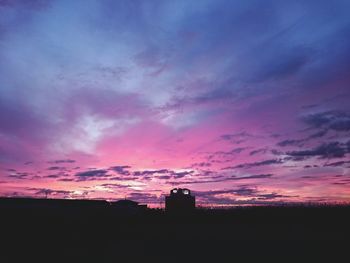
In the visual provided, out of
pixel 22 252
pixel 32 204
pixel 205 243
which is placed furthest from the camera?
pixel 32 204

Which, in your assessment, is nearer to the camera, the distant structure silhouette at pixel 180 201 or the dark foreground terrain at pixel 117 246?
the dark foreground terrain at pixel 117 246

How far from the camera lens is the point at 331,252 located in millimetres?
19188

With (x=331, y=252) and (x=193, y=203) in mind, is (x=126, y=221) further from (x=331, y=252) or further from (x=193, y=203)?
(x=331, y=252)

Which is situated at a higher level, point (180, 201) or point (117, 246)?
point (180, 201)

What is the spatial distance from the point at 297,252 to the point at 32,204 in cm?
3070

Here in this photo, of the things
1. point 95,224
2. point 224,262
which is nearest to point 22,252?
point 224,262

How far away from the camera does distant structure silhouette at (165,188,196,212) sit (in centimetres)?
5831

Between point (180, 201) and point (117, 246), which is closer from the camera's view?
point (117, 246)

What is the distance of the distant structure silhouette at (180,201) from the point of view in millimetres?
58312

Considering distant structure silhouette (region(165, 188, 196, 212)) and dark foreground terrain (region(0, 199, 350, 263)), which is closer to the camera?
dark foreground terrain (region(0, 199, 350, 263))

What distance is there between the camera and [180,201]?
58250 mm

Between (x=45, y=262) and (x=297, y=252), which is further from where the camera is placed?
(x=297, y=252)

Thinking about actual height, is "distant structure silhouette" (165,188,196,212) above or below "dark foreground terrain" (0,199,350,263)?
above

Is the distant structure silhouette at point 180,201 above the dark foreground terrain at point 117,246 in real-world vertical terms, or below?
above
